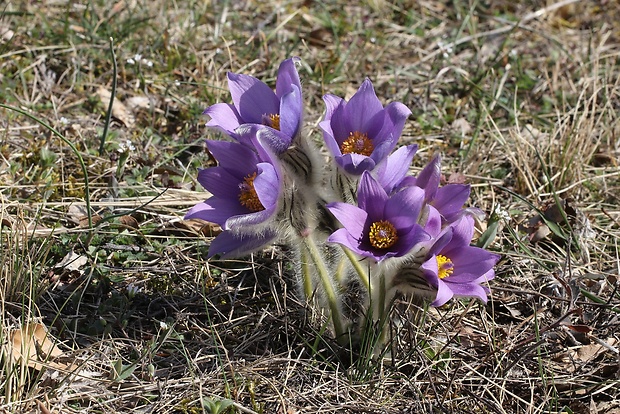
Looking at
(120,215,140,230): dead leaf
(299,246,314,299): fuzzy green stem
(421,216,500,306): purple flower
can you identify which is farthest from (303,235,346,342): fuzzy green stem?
(120,215,140,230): dead leaf

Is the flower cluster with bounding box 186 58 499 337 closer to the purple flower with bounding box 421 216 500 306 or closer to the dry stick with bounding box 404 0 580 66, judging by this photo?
the purple flower with bounding box 421 216 500 306

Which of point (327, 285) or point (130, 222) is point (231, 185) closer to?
point (327, 285)

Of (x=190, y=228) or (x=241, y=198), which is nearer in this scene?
(x=241, y=198)

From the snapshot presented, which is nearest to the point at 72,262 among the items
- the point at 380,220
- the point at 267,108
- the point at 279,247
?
the point at 279,247

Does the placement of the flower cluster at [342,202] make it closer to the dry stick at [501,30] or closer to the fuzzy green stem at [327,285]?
the fuzzy green stem at [327,285]

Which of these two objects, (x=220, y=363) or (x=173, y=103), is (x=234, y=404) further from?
(x=173, y=103)

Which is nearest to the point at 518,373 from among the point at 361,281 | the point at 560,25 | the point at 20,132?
the point at 361,281
